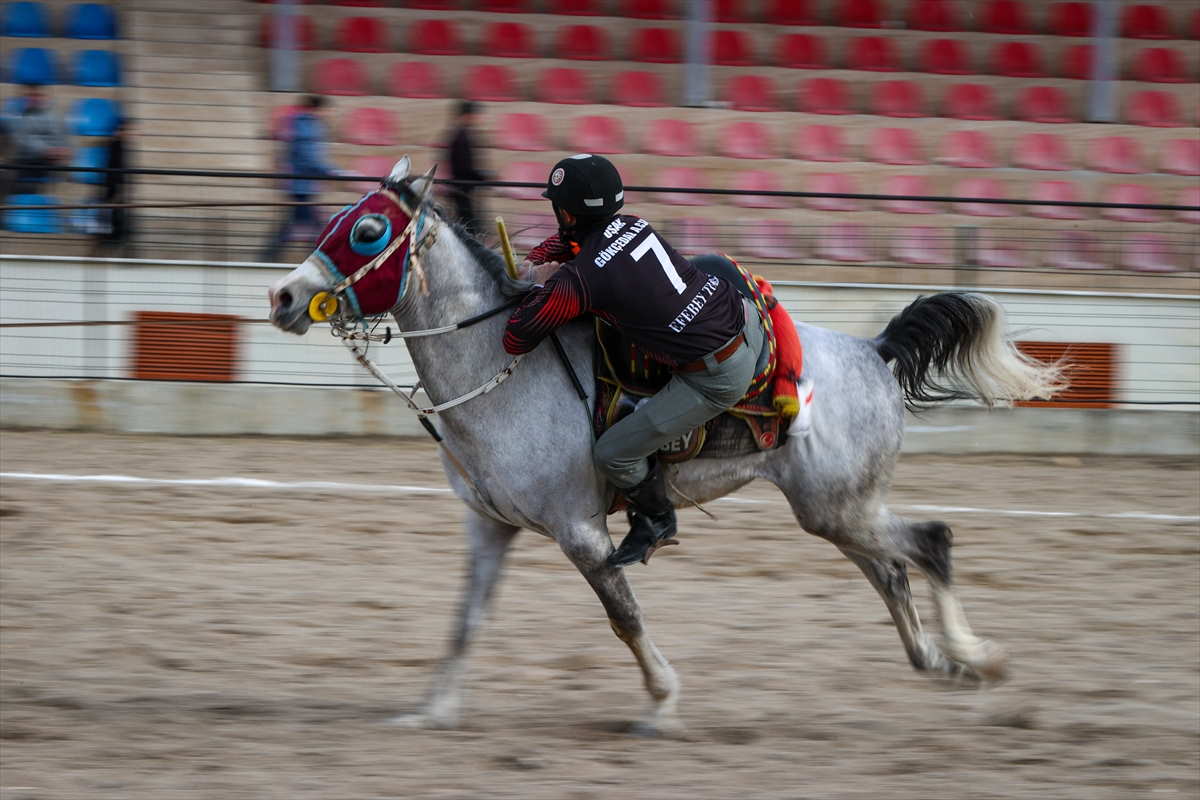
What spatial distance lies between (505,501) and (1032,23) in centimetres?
1723

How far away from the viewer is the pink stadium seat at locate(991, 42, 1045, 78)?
19.1 m

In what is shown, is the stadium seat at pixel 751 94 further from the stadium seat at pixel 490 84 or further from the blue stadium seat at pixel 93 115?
the blue stadium seat at pixel 93 115

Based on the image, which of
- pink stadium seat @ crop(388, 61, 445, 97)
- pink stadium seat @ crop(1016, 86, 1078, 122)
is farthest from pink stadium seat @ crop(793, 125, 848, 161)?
pink stadium seat @ crop(388, 61, 445, 97)

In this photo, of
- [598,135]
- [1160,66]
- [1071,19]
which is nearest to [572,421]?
[598,135]

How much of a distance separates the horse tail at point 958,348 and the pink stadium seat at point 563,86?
12507mm

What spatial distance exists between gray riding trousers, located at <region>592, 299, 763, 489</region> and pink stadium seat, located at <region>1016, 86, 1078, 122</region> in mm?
14395

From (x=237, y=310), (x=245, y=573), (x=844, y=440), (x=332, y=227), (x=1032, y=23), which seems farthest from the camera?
(x=1032, y=23)

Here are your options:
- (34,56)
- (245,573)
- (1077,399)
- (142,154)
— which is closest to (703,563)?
(245,573)

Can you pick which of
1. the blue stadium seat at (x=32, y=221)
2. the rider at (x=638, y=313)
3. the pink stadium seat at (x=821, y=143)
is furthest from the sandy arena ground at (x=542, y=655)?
the pink stadium seat at (x=821, y=143)

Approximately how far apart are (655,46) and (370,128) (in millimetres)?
4553

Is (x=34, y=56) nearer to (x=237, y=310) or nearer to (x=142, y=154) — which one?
(x=142, y=154)

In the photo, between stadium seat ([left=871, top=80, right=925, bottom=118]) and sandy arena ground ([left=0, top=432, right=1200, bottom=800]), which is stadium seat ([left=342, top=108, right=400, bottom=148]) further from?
sandy arena ground ([left=0, top=432, right=1200, bottom=800])

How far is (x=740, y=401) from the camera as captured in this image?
530 cm

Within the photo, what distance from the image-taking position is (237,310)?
10898 millimetres
